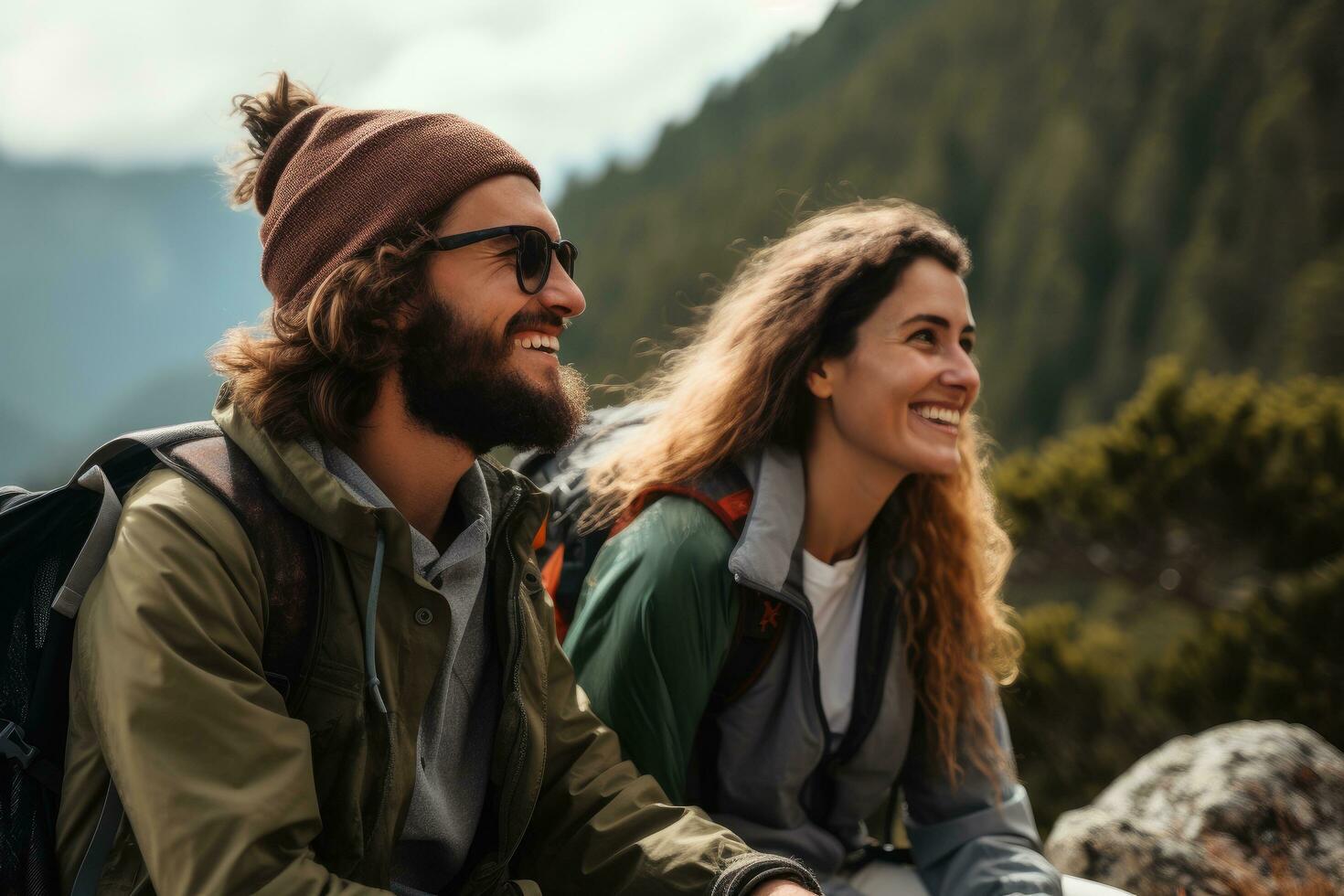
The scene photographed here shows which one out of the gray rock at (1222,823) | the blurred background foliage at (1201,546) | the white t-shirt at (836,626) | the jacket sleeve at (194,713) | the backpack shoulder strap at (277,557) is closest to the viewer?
the jacket sleeve at (194,713)

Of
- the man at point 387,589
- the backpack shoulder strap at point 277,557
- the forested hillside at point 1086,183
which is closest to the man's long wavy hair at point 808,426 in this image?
the man at point 387,589

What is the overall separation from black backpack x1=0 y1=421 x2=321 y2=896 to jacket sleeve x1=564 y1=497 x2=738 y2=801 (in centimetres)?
94

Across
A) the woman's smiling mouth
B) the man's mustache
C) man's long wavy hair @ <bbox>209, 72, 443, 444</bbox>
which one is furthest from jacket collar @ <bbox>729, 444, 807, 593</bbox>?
man's long wavy hair @ <bbox>209, 72, 443, 444</bbox>

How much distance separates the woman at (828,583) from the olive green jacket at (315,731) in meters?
0.39

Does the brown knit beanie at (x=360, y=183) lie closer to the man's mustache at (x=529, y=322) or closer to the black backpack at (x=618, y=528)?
the man's mustache at (x=529, y=322)

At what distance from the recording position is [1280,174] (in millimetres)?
27688

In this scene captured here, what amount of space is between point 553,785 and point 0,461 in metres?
85.2

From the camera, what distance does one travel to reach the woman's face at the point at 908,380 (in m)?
2.97

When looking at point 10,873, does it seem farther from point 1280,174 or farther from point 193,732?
point 1280,174

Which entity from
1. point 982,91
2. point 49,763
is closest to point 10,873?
point 49,763

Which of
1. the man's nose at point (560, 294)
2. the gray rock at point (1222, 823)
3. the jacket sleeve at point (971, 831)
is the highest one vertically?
the man's nose at point (560, 294)

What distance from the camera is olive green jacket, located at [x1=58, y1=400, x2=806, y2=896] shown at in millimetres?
1582

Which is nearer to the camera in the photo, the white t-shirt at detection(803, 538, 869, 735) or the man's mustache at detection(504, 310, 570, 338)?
the man's mustache at detection(504, 310, 570, 338)

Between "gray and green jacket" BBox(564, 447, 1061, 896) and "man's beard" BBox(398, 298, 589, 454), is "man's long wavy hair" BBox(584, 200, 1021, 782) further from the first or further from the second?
"man's beard" BBox(398, 298, 589, 454)
